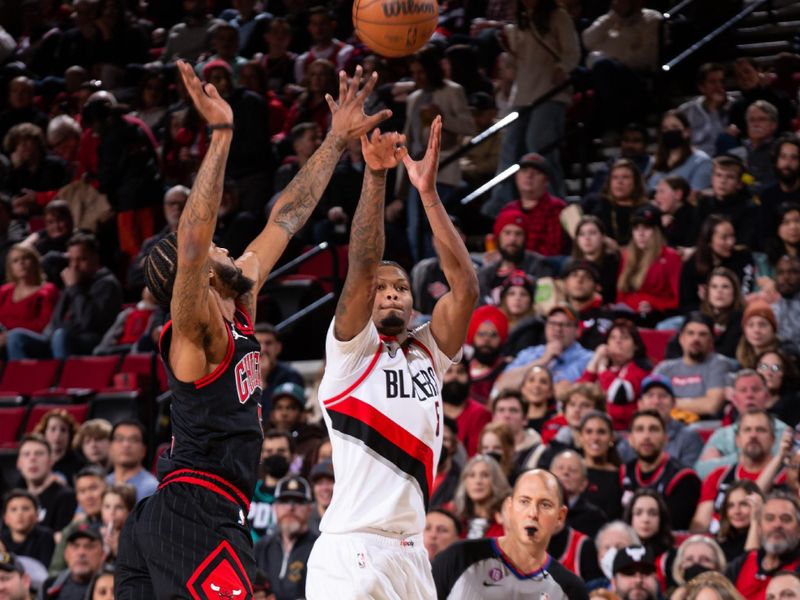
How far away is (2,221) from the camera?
16125 mm

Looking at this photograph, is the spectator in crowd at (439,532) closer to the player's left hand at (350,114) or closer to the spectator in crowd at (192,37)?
the player's left hand at (350,114)

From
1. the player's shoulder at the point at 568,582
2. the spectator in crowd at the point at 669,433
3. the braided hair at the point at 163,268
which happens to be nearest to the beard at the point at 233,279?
the braided hair at the point at 163,268

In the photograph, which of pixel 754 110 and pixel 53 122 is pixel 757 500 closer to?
pixel 754 110

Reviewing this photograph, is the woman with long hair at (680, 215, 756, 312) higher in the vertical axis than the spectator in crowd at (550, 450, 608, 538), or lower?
higher

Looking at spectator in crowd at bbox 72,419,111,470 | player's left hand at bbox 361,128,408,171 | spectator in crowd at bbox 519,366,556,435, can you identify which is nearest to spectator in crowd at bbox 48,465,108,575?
spectator in crowd at bbox 72,419,111,470

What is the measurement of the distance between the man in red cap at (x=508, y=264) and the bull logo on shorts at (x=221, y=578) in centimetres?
674

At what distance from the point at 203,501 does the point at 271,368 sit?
643 cm

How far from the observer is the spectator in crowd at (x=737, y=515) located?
8.94 metres

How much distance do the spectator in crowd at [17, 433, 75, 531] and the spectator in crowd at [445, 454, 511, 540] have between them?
11.9 feet

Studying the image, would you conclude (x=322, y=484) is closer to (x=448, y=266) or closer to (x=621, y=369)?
(x=621, y=369)

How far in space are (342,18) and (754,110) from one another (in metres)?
6.53

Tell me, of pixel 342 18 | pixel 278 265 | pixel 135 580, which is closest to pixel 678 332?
pixel 278 265

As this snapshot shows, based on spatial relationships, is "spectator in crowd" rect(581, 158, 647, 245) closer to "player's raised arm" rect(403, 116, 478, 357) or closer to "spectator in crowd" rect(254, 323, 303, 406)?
"spectator in crowd" rect(254, 323, 303, 406)

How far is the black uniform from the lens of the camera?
217 inches
